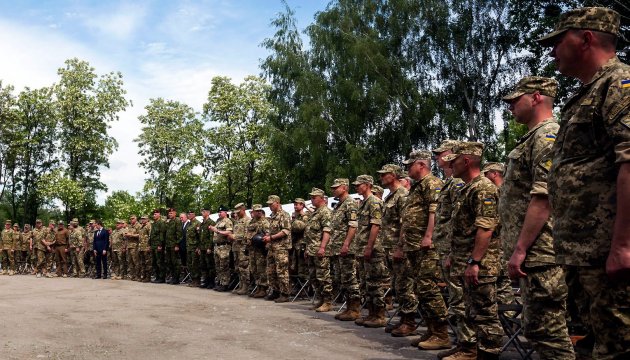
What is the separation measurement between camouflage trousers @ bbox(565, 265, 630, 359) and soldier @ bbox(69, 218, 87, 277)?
67.7 ft

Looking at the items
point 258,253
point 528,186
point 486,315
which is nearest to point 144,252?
→ point 258,253

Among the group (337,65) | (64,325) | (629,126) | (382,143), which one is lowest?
(64,325)

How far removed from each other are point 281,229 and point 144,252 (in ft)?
27.0

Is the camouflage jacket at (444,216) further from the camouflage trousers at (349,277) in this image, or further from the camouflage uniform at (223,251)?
the camouflage uniform at (223,251)

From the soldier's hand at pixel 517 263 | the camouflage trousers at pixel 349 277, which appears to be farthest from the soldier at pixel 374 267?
the soldier's hand at pixel 517 263

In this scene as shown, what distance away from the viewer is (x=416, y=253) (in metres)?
6.98

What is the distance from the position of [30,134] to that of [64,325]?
127 ft

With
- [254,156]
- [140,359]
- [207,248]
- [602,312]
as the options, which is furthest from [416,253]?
[254,156]

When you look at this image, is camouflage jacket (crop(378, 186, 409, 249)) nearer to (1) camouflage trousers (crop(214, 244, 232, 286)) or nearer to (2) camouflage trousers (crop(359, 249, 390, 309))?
(2) camouflage trousers (crop(359, 249, 390, 309))

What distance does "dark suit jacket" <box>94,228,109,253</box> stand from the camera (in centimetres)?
1977

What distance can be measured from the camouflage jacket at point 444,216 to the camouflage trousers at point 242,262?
7.83m

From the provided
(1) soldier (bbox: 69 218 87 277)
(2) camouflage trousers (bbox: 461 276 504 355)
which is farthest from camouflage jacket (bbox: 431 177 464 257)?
(1) soldier (bbox: 69 218 87 277)

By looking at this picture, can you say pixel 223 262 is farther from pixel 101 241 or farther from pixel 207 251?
pixel 101 241

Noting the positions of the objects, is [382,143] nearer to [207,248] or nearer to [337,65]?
[337,65]
